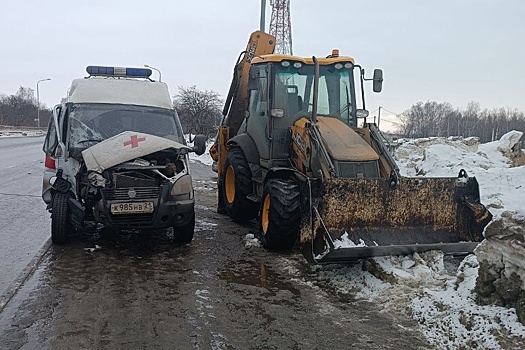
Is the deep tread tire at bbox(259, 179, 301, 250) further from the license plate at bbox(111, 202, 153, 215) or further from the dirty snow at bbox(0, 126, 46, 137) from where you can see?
the dirty snow at bbox(0, 126, 46, 137)

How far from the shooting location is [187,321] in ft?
16.6

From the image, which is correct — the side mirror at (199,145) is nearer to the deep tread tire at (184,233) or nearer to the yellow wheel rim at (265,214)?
the deep tread tire at (184,233)

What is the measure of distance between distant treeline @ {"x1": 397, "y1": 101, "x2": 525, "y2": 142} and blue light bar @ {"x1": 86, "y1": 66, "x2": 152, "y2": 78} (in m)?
55.1

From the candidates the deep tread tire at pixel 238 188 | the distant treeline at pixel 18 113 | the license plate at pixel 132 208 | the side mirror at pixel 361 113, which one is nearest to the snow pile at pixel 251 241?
the deep tread tire at pixel 238 188

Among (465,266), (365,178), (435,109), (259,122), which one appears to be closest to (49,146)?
(259,122)

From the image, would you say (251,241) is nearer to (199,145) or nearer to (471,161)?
(199,145)

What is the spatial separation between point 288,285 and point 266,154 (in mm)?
2744

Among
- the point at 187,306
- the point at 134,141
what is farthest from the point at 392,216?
the point at 134,141

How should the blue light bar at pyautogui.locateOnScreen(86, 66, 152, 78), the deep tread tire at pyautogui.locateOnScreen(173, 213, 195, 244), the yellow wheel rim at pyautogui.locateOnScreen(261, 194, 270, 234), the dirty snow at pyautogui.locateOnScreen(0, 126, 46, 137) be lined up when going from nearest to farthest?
the yellow wheel rim at pyautogui.locateOnScreen(261, 194, 270, 234) < the deep tread tire at pyautogui.locateOnScreen(173, 213, 195, 244) < the blue light bar at pyautogui.locateOnScreen(86, 66, 152, 78) < the dirty snow at pyautogui.locateOnScreen(0, 126, 46, 137)

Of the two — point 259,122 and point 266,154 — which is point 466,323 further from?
point 259,122

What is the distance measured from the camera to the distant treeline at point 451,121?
6328cm

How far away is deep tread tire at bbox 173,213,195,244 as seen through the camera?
25.6 feet

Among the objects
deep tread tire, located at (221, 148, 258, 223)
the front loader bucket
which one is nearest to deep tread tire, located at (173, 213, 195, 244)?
deep tread tire, located at (221, 148, 258, 223)

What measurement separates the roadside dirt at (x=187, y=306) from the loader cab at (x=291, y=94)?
1848 millimetres
